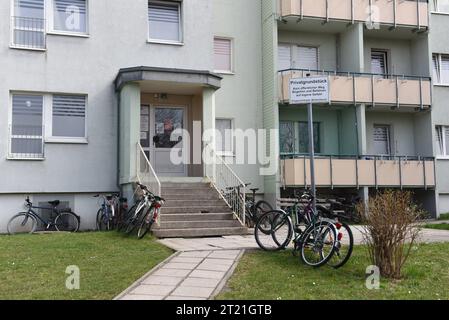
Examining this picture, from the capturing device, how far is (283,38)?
62.5 feet

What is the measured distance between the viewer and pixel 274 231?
29.7 feet

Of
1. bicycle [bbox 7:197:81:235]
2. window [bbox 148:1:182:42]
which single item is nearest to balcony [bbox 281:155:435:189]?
window [bbox 148:1:182:42]

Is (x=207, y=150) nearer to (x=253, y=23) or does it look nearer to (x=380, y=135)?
(x=253, y=23)

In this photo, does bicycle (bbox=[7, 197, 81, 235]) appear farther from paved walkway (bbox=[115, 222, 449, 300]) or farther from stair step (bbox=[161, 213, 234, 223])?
Result: paved walkway (bbox=[115, 222, 449, 300])

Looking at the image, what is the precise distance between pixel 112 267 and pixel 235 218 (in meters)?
4.95

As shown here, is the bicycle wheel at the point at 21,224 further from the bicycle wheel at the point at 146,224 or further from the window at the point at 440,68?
the window at the point at 440,68

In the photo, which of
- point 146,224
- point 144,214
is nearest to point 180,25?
point 144,214

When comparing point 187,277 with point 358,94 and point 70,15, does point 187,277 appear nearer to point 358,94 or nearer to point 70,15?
point 70,15

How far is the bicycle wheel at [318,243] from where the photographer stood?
302 inches

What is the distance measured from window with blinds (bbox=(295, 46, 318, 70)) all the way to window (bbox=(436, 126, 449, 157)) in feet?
18.4

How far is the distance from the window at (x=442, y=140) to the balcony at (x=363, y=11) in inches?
161

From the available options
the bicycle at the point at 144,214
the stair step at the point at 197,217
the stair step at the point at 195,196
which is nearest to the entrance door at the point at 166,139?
the stair step at the point at 195,196

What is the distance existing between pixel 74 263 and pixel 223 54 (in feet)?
38.0
